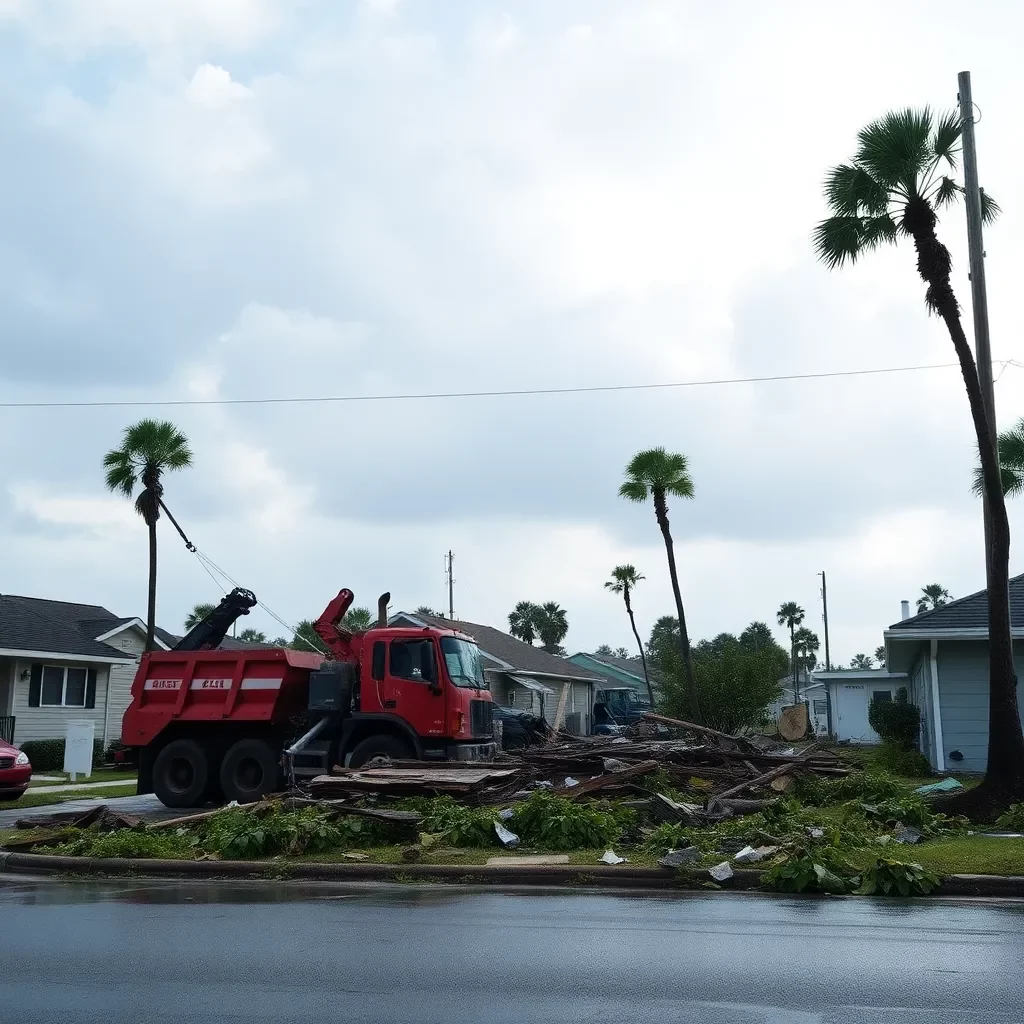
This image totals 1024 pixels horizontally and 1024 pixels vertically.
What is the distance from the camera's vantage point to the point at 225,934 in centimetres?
852

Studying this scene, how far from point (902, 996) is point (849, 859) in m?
5.31

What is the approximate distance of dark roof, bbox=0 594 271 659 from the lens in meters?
30.8

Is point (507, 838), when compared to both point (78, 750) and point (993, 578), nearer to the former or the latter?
point (993, 578)

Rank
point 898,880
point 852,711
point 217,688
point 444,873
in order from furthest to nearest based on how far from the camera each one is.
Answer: point 852,711
point 217,688
point 444,873
point 898,880

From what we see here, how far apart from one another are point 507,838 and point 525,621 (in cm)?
8720

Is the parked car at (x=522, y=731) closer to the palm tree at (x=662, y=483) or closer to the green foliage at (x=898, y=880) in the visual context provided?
the palm tree at (x=662, y=483)

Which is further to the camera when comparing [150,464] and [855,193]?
A: [150,464]

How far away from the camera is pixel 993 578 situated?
50.2 ft

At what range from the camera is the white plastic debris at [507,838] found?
13.2m

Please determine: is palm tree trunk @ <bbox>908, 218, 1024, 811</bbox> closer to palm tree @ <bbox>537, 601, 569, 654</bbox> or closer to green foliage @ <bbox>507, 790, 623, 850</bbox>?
green foliage @ <bbox>507, 790, 623, 850</bbox>

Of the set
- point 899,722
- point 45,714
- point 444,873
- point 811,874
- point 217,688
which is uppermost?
point 217,688

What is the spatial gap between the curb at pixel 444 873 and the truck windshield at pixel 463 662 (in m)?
6.45

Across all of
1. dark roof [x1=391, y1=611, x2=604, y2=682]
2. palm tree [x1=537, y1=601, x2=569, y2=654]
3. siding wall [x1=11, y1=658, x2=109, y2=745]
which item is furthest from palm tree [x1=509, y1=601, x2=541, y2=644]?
siding wall [x1=11, y1=658, x2=109, y2=745]

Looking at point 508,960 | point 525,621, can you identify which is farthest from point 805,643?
point 508,960
